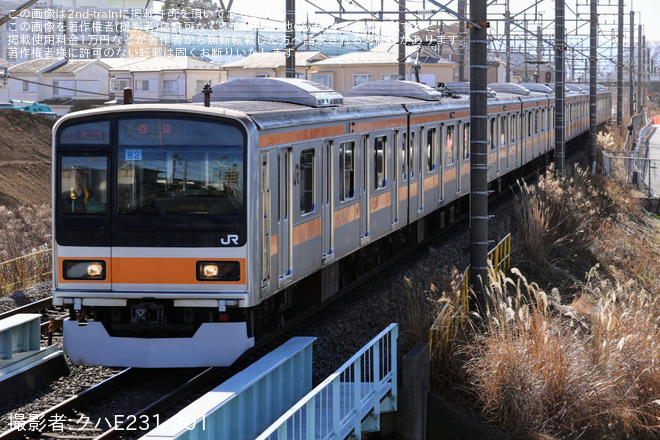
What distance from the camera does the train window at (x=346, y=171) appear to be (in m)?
11.8

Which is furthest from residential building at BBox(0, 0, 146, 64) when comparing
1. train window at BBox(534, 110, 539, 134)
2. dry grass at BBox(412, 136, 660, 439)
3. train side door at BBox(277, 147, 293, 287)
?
dry grass at BBox(412, 136, 660, 439)

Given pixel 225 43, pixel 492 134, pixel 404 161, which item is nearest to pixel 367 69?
pixel 225 43

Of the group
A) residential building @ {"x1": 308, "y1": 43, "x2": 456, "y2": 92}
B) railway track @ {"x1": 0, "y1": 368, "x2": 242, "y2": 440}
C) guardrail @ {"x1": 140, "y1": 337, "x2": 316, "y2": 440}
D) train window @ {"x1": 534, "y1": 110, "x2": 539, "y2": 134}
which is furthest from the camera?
residential building @ {"x1": 308, "y1": 43, "x2": 456, "y2": 92}

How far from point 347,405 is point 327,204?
4.03 meters

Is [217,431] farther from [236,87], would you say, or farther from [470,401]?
[236,87]

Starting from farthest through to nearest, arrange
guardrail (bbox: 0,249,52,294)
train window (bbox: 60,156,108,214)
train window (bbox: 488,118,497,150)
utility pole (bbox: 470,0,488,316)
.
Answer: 1. train window (bbox: 488,118,497,150)
2. guardrail (bbox: 0,249,52,294)
3. utility pole (bbox: 470,0,488,316)
4. train window (bbox: 60,156,108,214)

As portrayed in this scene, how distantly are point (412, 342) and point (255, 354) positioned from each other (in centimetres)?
151

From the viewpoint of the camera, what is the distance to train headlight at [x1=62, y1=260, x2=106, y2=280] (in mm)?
8961

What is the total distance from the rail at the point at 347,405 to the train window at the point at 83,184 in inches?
104

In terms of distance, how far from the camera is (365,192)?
12.9 m

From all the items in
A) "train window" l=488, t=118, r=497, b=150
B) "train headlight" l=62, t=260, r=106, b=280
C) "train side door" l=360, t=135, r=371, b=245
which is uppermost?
"train window" l=488, t=118, r=497, b=150

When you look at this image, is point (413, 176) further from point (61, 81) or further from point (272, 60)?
point (61, 81)

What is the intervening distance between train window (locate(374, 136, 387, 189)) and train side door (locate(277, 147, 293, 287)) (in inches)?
138

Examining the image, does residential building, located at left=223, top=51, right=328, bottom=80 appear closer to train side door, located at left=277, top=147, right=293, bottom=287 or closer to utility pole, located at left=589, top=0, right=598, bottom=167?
utility pole, located at left=589, top=0, right=598, bottom=167
